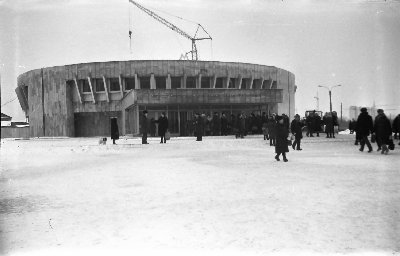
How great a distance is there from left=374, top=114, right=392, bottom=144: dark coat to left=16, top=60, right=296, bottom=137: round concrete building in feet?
76.2

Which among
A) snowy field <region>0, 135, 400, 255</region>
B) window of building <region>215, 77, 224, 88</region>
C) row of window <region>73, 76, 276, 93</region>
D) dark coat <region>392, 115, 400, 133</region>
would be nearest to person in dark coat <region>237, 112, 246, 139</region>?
dark coat <region>392, 115, 400, 133</region>

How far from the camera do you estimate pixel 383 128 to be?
13.9 meters

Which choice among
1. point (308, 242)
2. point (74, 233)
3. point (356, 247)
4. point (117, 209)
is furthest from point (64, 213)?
point (356, 247)

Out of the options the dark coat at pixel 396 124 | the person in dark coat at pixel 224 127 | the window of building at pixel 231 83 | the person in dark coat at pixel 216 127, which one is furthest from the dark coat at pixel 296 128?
the window of building at pixel 231 83

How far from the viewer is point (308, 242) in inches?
166

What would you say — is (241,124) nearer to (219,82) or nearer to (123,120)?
(219,82)

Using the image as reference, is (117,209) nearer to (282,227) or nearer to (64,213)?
(64,213)

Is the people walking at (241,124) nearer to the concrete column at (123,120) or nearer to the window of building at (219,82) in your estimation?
the concrete column at (123,120)

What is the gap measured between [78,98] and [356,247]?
48.3 m

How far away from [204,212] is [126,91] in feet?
137

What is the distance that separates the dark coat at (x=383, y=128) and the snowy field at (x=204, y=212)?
14.5 ft

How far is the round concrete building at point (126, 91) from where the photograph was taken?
Answer: 37.9 metres

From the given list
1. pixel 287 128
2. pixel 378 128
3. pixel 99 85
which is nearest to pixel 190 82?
pixel 99 85

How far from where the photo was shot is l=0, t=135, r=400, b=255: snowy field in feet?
13.6
